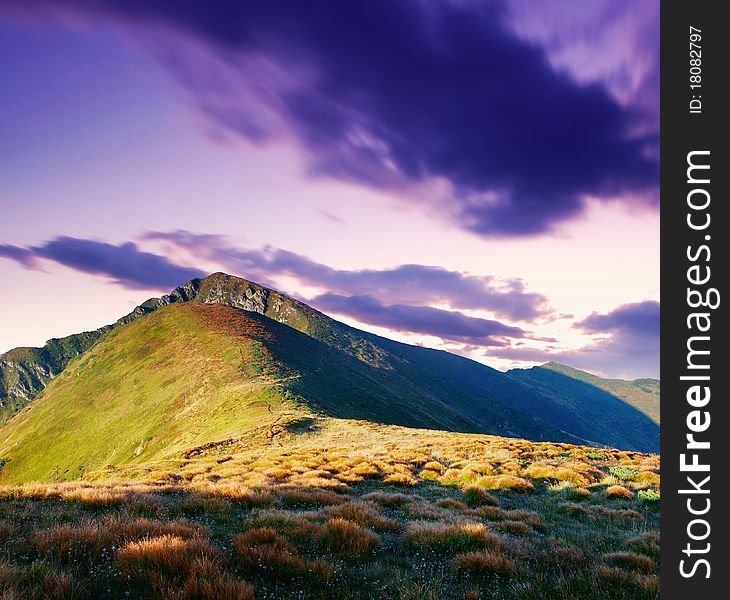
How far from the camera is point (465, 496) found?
42.1 feet

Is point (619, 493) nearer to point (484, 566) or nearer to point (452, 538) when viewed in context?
point (452, 538)

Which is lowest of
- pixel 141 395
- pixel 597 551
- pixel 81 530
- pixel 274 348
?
pixel 141 395

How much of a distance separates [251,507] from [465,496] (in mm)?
7150

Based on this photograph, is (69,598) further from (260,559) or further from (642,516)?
(642,516)

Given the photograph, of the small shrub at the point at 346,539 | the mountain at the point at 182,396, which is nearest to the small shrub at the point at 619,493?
the small shrub at the point at 346,539

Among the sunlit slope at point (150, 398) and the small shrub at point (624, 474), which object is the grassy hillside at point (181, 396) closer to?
the sunlit slope at point (150, 398)

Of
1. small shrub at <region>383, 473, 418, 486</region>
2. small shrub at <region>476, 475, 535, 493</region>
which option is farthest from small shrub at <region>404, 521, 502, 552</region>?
small shrub at <region>476, 475, 535, 493</region>

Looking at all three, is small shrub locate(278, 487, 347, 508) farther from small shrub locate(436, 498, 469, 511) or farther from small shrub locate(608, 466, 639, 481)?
small shrub locate(608, 466, 639, 481)

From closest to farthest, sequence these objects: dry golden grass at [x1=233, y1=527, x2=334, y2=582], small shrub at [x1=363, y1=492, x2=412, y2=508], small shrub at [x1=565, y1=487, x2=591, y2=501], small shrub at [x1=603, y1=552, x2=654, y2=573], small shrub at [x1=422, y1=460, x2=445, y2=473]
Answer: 1. dry golden grass at [x1=233, y1=527, x2=334, y2=582]
2. small shrub at [x1=603, y1=552, x2=654, y2=573]
3. small shrub at [x1=363, y1=492, x2=412, y2=508]
4. small shrub at [x1=565, y1=487, x2=591, y2=501]
5. small shrub at [x1=422, y1=460, x2=445, y2=473]

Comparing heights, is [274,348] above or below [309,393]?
above

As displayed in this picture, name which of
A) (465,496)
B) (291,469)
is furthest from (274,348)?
(465,496)
